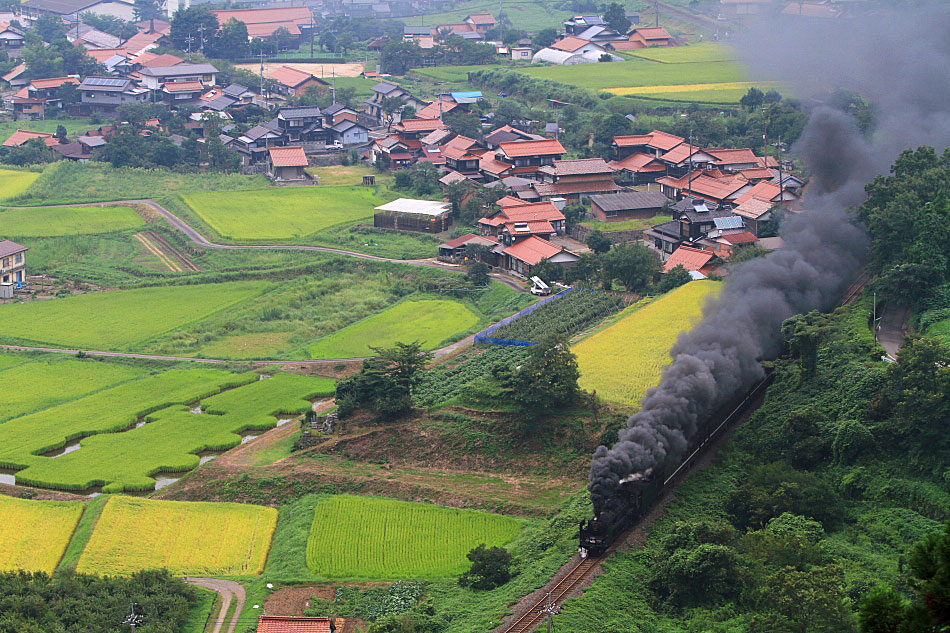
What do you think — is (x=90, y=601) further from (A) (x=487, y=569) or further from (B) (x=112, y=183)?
(B) (x=112, y=183)

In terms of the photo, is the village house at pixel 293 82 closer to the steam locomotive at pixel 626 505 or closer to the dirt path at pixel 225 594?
the dirt path at pixel 225 594

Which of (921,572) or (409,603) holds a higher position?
(921,572)

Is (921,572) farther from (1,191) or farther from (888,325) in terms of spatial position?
(1,191)

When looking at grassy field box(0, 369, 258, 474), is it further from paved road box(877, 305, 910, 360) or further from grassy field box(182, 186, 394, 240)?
paved road box(877, 305, 910, 360)

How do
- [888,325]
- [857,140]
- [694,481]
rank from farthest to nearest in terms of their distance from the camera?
[857,140] → [888,325] → [694,481]

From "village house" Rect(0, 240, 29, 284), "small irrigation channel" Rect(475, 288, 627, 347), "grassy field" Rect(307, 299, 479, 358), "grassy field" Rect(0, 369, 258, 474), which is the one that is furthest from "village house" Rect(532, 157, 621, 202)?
"village house" Rect(0, 240, 29, 284)

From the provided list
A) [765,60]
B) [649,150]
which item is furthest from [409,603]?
[649,150]

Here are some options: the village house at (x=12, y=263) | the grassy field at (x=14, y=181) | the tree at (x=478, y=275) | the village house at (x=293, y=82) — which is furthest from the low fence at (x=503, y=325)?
the village house at (x=293, y=82)
